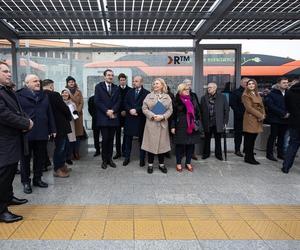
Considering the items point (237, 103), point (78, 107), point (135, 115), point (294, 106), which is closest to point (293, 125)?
point (294, 106)

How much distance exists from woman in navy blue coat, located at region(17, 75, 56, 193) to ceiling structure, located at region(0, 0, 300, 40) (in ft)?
→ 6.75

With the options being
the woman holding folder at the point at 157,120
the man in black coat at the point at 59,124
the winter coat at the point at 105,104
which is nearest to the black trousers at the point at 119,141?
the winter coat at the point at 105,104

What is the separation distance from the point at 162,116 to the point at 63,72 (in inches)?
133

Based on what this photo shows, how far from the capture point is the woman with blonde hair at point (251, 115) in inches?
301

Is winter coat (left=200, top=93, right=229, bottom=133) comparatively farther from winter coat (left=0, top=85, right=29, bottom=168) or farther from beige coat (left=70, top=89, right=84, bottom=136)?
winter coat (left=0, top=85, right=29, bottom=168)

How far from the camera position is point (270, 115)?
820 cm

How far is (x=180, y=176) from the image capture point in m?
6.79

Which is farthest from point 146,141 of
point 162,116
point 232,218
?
point 232,218

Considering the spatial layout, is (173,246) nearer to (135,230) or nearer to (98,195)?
(135,230)

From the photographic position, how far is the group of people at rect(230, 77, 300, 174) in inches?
277

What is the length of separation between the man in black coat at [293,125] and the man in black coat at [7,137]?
462 centimetres

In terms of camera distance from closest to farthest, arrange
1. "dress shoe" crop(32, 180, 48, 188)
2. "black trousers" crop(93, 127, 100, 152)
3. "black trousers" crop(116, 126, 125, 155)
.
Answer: "dress shoe" crop(32, 180, 48, 188) < "black trousers" crop(116, 126, 125, 155) < "black trousers" crop(93, 127, 100, 152)

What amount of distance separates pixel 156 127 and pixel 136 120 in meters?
0.75

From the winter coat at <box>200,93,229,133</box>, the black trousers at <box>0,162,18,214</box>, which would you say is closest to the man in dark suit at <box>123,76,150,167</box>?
the winter coat at <box>200,93,229,133</box>
